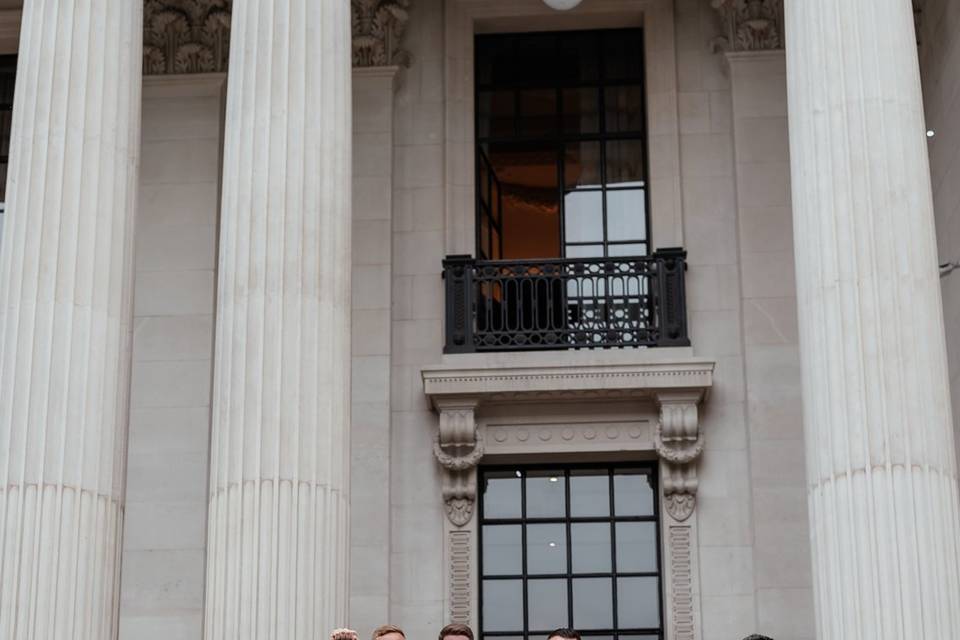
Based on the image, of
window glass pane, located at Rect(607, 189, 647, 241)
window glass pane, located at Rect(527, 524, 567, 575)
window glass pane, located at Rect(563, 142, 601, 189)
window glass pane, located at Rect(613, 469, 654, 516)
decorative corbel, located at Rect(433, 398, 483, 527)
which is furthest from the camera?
window glass pane, located at Rect(563, 142, 601, 189)

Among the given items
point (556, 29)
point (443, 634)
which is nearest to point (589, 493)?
point (556, 29)

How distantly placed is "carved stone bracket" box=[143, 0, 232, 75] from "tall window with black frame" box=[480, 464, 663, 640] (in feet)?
22.1

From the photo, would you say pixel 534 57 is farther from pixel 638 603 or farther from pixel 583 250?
pixel 638 603

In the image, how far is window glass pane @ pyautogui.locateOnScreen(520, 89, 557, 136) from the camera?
26516mm

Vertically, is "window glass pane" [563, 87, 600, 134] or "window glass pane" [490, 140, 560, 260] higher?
"window glass pane" [563, 87, 600, 134]

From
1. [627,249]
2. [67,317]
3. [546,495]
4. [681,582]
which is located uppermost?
[627,249]

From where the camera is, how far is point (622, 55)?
26.8 meters

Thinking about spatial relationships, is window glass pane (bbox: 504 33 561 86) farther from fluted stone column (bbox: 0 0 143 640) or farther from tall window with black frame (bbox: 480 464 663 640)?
fluted stone column (bbox: 0 0 143 640)

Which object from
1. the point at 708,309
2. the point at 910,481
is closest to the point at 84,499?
the point at 910,481

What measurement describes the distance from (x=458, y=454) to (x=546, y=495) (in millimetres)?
1386

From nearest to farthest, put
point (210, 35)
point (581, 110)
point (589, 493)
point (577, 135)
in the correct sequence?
point (589, 493), point (210, 35), point (577, 135), point (581, 110)

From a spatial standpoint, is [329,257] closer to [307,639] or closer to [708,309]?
[307,639]

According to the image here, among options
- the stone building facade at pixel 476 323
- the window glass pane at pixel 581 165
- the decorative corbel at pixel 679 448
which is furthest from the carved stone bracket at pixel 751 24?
the decorative corbel at pixel 679 448

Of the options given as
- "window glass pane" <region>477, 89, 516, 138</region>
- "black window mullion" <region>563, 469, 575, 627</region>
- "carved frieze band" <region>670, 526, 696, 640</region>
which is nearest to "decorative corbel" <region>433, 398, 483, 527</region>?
"black window mullion" <region>563, 469, 575, 627</region>
